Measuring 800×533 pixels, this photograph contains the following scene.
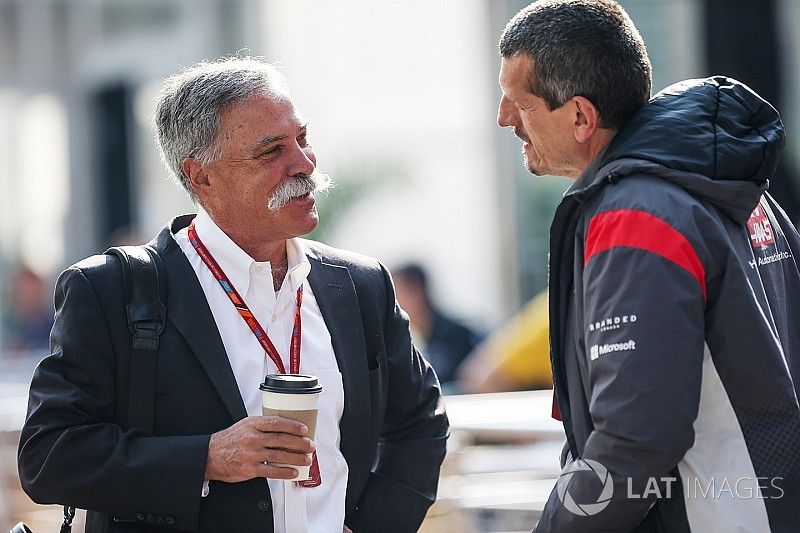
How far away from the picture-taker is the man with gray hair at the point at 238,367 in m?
2.70

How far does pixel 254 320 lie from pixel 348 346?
26 cm

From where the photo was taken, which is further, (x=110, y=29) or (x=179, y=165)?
(x=110, y=29)

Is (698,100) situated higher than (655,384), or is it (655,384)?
(698,100)

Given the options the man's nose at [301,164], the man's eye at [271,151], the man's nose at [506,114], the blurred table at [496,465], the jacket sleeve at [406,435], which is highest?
the man's nose at [506,114]

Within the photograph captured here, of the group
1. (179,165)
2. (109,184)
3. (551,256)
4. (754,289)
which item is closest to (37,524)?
(179,165)

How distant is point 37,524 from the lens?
4988 mm

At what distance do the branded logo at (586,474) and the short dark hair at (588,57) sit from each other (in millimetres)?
722

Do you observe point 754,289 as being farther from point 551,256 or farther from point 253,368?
point 253,368

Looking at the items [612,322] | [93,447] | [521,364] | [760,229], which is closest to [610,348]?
[612,322]

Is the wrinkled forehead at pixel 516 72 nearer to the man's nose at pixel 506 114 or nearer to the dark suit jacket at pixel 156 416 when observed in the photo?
the man's nose at pixel 506 114

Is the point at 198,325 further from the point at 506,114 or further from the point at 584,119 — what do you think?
the point at 584,119

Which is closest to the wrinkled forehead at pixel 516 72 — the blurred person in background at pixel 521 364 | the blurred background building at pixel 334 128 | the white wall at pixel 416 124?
the blurred person in background at pixel 521 364

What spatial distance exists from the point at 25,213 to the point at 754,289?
12475mm

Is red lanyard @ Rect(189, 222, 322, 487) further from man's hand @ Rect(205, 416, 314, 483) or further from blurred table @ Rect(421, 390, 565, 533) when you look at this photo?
blurred table @ Rect(421, 390, 565, 533)
